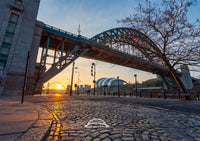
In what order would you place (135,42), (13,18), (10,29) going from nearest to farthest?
1. (135,42)
2. (10,29)
3. (13,18)

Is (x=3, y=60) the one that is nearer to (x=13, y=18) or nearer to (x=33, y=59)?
(x=33, y=59)

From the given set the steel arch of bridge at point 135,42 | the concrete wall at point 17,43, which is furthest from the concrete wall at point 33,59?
the steel arch of bridge at point 135,42

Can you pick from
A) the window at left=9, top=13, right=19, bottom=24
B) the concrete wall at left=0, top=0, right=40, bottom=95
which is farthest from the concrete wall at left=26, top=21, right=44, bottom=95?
the window at left=9, top=13, right=19, bottom=24

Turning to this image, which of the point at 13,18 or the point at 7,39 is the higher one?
the point at 13,18

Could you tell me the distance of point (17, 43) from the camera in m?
16.6

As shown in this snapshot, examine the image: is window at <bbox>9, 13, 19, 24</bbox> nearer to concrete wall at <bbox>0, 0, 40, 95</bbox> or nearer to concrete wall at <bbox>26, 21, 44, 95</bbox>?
concrete wall at <bbox>0, 0, 40, 95</bbox>

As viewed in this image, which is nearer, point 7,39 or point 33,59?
point 7,39

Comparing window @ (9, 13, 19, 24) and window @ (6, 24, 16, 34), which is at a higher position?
window @ (9, 13, 19, 24)

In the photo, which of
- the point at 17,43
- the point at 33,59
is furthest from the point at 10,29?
the point at 33,59

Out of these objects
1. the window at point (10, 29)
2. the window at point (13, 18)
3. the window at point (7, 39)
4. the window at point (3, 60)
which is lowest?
the window at point (3, 60)

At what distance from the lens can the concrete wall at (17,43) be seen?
49.2 ft

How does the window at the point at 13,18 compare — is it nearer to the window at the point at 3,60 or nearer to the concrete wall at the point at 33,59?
the concrete wall at the point at 33,59

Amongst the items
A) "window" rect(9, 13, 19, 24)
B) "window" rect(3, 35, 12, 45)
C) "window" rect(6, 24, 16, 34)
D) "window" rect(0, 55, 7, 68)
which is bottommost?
"window" rect(0, 55, 7, 68)

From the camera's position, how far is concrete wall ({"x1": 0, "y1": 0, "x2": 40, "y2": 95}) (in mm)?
14992
